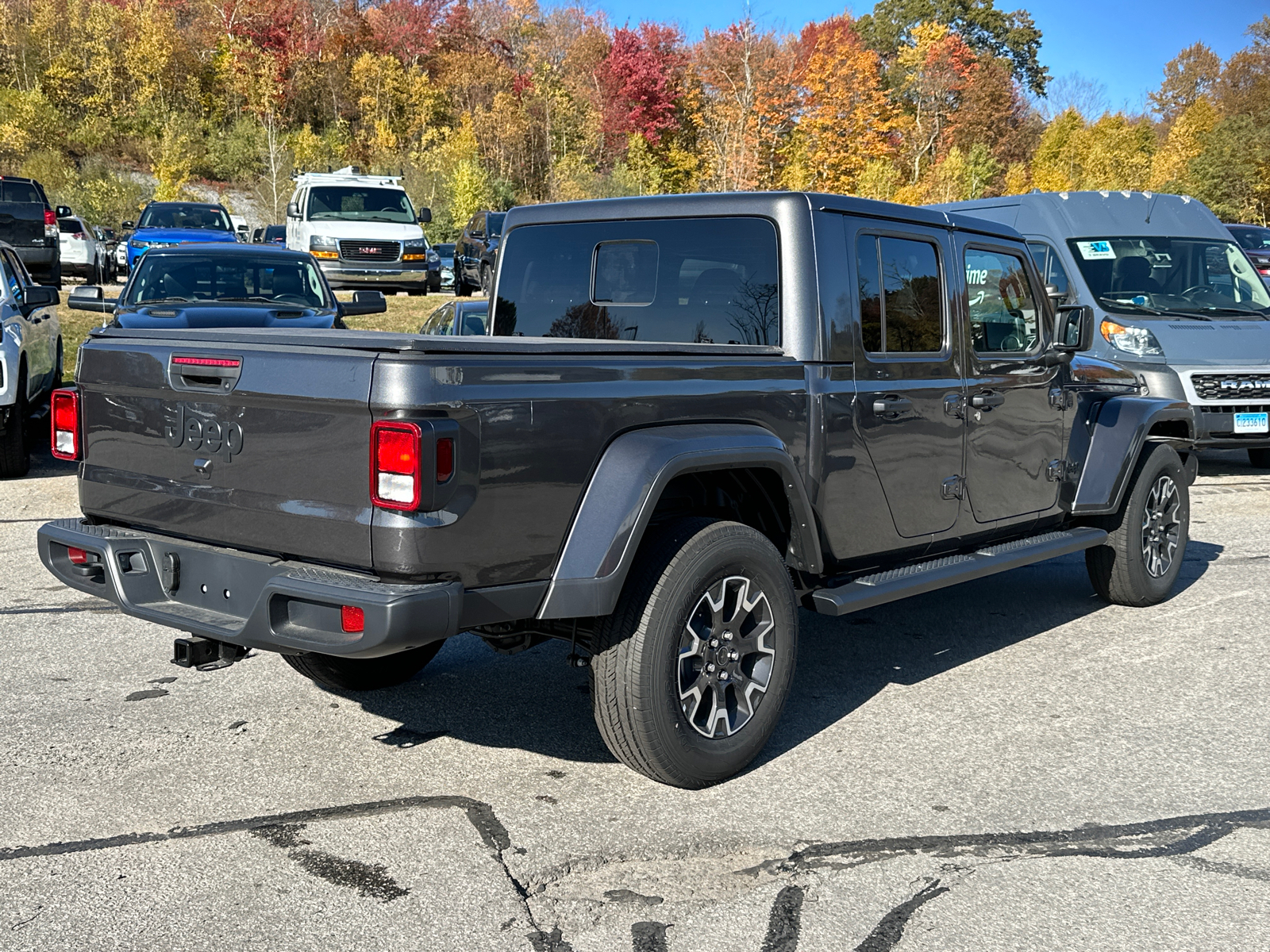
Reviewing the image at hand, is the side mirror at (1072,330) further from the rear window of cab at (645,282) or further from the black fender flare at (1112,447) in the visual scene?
the rear window of cab at (645,282)

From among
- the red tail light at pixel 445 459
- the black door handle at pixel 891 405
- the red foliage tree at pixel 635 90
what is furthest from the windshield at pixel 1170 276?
the red foliage tree at pixel 635 90

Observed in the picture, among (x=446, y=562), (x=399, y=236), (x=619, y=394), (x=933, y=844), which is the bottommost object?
(x=933, y=844)

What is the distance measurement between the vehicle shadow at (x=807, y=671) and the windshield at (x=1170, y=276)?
4354mm

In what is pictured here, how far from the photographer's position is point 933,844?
361 centimetres

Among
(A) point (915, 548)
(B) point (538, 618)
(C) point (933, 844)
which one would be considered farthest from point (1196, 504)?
(B) point (538, 618)

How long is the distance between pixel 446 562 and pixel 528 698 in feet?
5.65

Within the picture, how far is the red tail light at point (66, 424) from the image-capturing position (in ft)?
14.0

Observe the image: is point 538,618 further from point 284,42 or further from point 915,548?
point 284,42

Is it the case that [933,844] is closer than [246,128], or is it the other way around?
[933,844]

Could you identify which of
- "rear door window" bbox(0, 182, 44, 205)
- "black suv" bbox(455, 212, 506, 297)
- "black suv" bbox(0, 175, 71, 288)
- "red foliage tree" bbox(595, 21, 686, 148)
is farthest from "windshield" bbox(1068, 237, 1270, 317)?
"red foliage tree" bbox(595, 21, 686, 148)

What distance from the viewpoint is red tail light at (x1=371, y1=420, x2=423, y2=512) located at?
3.19 m

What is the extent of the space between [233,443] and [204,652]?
739mm

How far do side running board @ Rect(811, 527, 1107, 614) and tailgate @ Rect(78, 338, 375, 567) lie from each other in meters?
1.85

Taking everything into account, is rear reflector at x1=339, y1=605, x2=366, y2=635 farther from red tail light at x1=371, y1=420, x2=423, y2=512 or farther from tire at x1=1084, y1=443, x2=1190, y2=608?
tire at x1=1084, y1=443, x2=1190, y2=608
